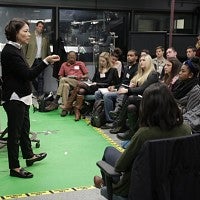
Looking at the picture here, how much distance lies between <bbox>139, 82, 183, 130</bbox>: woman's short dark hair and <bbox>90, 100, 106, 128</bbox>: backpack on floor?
3501 mm

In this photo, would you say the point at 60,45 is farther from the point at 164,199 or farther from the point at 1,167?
the point at 164,199

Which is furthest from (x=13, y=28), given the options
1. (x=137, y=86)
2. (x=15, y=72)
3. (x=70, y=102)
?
(x=70, y=102)

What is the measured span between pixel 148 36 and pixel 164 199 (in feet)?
21.1

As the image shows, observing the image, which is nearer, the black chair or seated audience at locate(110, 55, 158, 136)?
the black chair

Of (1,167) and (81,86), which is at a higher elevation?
(81,86)

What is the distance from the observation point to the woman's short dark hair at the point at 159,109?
81.2 inches

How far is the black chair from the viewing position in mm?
1932

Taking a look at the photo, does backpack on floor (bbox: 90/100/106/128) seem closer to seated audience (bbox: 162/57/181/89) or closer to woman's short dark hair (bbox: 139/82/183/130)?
seated audience (bbox: 162/57/181/89)

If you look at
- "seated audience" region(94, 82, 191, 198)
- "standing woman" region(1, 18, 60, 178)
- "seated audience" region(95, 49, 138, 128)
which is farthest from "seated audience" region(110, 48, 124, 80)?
"seated audience" region(94, 82, 191, 198)

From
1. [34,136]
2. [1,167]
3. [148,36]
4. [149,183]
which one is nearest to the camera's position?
[149,183]

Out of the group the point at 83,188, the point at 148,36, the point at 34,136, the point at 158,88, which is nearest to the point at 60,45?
the point at 148,36

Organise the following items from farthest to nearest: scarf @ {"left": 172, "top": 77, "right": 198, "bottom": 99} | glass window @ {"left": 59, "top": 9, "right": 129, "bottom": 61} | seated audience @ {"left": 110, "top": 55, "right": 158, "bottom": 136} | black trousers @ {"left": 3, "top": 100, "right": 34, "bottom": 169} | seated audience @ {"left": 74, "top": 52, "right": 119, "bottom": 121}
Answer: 1. glass window @ {"left": 59, "top": 9, "right": 129, "bottom": 61}
2. seated audience @ {"left": 74, "top": 52, "right": 119, "bottom": 121}
3. seated audience @ {"left": 110, "top": 55, "right": 158, "bottom": 136}
4. scarf @ {"left": 172, "top": 77, "right": 198, "bottom": 99}
5. black trousers @ {"left": 3, "top": 100, "right": 34, "bottom": 169}

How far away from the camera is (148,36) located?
8.07 meters

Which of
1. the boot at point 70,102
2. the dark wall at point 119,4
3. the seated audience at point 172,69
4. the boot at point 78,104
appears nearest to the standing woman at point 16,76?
the seated audience at point 172,69
